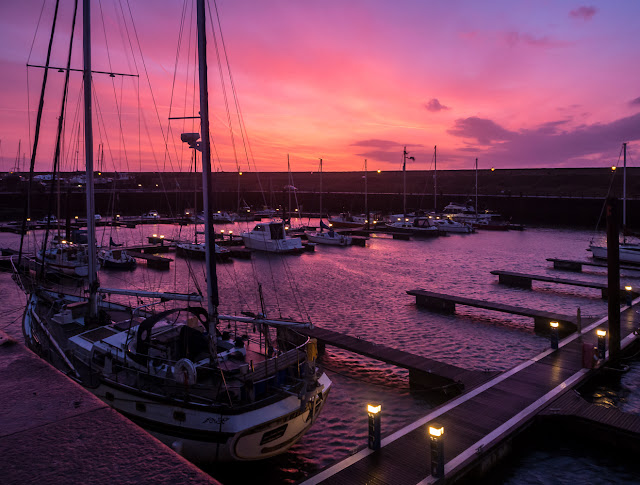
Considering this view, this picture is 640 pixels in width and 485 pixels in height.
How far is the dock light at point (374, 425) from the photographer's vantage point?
991 centimetres

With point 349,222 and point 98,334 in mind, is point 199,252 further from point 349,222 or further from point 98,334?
point 349,222

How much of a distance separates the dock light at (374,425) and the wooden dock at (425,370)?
470 cm

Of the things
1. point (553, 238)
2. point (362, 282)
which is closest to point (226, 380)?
point (362, 282)

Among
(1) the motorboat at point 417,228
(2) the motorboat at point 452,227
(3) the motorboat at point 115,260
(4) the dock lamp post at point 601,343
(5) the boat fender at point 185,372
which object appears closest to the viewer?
(5) the boat fender at point 185,372

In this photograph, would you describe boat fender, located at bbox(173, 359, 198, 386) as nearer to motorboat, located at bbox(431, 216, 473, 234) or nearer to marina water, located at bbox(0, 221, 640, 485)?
marina water, located at bbox(0, 221, 640, 485)

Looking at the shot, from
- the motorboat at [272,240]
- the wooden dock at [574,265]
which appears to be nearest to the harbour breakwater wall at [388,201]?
the motorboat at [272,240]

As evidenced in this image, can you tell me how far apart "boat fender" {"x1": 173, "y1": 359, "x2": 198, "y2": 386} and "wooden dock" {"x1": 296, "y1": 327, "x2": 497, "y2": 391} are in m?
5.01

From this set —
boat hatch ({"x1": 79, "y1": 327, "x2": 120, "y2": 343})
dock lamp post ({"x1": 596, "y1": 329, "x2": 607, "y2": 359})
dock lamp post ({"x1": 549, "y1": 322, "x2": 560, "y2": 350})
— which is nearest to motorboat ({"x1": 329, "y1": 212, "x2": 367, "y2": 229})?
dock lamp post ({"x1": 549, "y1": 322, "x2": 560, "y2": 350})

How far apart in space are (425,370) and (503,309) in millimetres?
10615

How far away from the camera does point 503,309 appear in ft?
78.7

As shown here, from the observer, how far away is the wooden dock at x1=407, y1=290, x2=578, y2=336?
2162 centimetres

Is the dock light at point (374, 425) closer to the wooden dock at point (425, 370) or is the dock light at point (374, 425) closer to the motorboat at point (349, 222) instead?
the wooden dock at point (425, 370)

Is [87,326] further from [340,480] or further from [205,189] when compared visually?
[340,480]

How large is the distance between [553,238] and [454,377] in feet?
195
